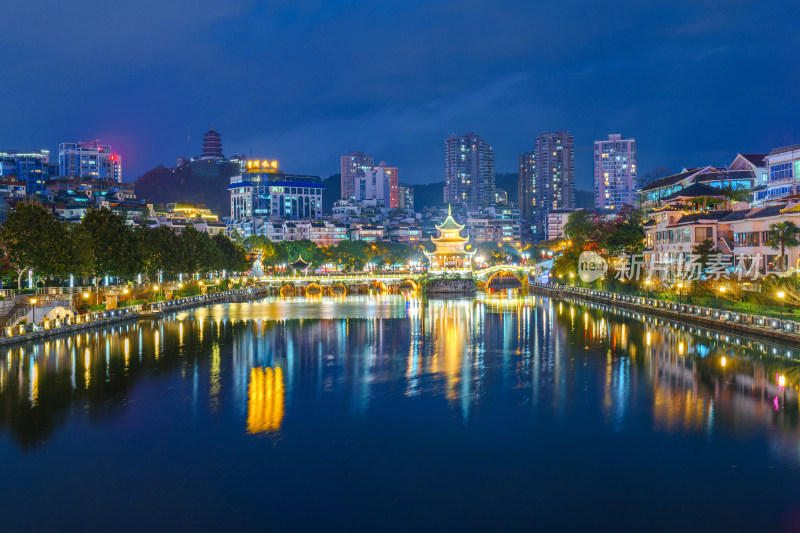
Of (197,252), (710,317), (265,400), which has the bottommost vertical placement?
(265,400)

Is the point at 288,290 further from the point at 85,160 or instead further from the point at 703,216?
the point at 85,160

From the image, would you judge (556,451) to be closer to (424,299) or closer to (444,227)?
A: (424,299)

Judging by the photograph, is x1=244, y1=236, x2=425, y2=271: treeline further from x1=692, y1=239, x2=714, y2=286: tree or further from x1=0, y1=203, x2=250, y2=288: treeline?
x1=692, y1=239, x2=714, y2=286: tree

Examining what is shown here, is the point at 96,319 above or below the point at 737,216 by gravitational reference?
below

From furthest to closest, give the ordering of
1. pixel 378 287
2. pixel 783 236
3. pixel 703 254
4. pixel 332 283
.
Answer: pixel 378 287 < pixel 332 283 < pixel 703 254 < pixel 783 236

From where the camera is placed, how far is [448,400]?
26938 mm

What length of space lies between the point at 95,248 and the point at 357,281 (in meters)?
47.4

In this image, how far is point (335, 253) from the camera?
125m

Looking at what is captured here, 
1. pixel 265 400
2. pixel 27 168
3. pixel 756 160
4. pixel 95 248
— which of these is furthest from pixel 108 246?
pixel 27 168

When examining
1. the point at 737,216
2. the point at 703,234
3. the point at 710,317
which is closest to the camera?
the point at 710,317

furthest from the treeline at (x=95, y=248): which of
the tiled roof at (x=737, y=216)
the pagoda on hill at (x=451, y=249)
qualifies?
the tiled roof at (x=737, y=216)

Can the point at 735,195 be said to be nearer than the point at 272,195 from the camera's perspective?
Yes

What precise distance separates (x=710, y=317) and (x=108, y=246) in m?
44.2

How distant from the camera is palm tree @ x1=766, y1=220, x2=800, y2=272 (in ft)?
148
